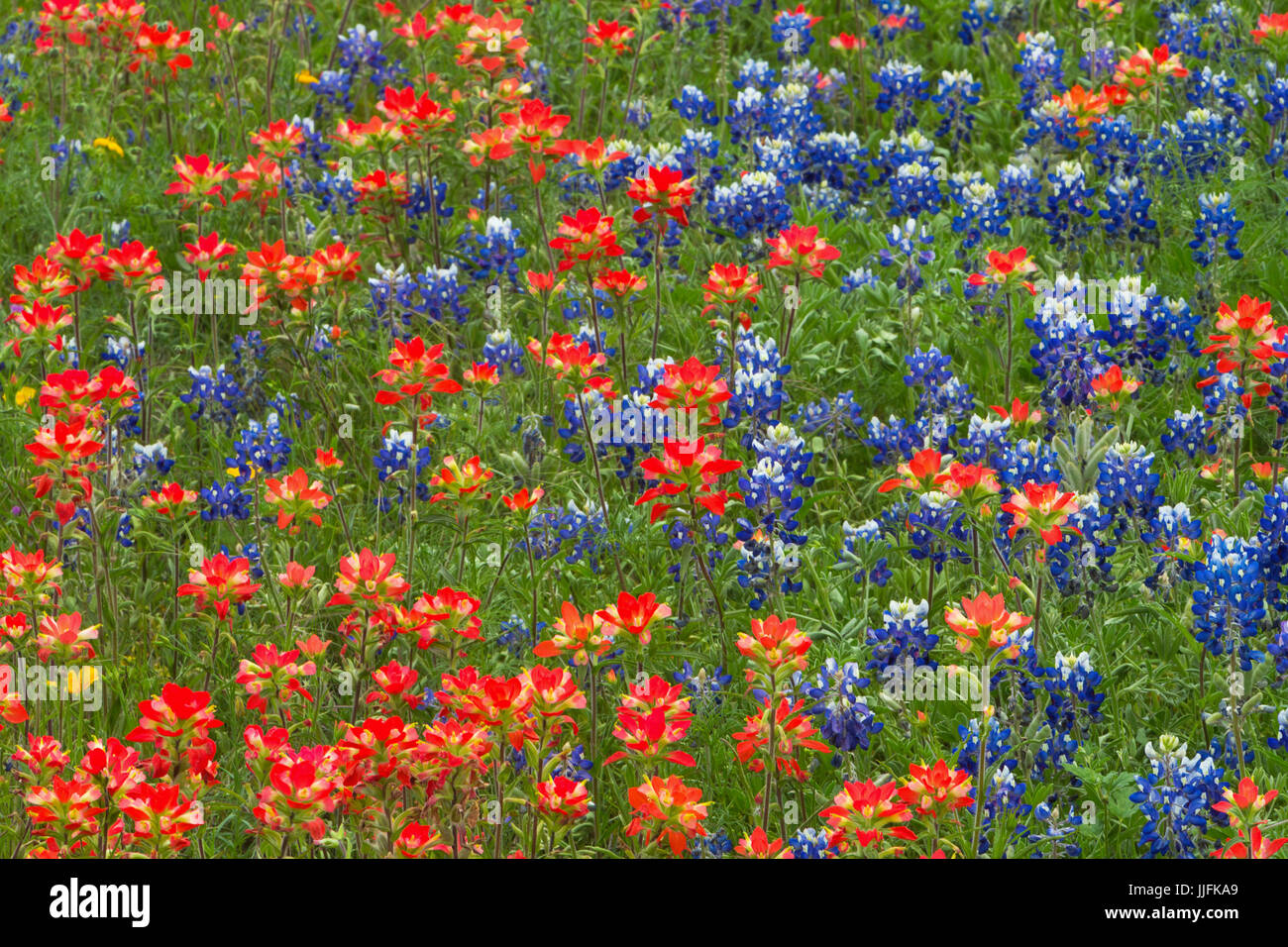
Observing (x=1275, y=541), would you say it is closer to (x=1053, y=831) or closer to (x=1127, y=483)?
(x=1127, y=483)

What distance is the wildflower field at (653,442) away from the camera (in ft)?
9.78

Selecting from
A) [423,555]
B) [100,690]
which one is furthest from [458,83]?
[100,690]

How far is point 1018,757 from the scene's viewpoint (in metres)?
3.33

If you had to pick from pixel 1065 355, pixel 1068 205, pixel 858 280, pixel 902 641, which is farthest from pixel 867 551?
pixel 1068 205

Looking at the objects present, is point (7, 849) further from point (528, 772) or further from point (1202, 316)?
point (1202, 316)

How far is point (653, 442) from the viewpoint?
4.22 m

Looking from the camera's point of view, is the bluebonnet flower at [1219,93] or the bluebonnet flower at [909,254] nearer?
the bluebonnet flower at [909,254]

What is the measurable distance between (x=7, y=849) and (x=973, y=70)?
520cm

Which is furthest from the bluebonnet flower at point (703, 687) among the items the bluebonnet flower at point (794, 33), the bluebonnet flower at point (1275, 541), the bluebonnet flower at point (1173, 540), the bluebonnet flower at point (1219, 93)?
the bluebonnet flower at point (794, 33)

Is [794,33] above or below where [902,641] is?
above

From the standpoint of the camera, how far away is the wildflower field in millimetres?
2980

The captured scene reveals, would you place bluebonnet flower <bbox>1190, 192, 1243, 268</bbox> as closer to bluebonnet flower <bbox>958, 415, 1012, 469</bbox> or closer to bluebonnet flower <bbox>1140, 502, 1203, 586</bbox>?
bluebonnet flower <bbox>958, 415, 1012, 469</bbox>

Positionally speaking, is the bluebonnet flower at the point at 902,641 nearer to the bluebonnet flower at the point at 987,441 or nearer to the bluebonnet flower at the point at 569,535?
the bluebonnet flower at the point at 987,441

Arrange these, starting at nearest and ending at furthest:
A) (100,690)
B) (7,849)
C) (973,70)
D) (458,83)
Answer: (7,849) → (100,690) → (458,83) → (973,70)
